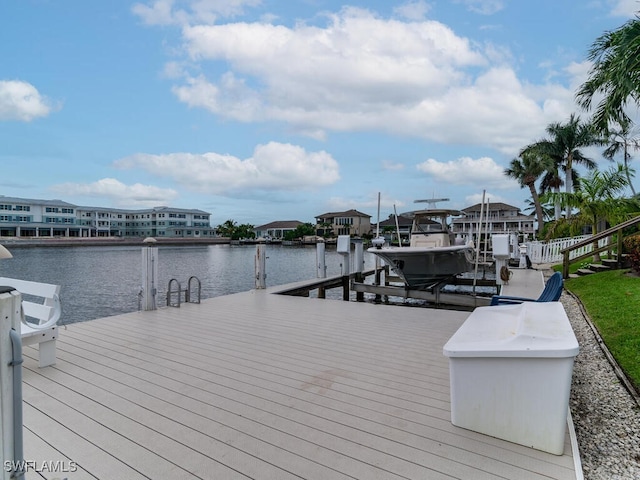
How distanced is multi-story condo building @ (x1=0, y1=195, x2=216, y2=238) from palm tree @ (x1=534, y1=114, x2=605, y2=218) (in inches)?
2901

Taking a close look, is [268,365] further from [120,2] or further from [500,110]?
[500,110]

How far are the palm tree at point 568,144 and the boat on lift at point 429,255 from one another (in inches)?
982

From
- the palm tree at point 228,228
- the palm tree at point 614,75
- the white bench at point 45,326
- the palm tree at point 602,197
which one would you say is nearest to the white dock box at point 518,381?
the white bench at point 45,326

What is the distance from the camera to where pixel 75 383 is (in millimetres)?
3240

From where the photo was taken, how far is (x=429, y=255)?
32.4ft

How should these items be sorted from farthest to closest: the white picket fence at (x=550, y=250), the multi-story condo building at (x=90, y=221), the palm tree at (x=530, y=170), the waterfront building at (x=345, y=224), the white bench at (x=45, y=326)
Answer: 1. the waterfront building at (x=345, y=224)
2. the multi-story condo building at (x=90, y=221)
3. the palm tree at (x=530, y=170)
4. the white picket fence at (x=550, y=250)
5. the white bench at (x=45, y=326)

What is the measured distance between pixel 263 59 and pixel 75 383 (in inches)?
539

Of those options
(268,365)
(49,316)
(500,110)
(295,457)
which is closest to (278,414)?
(295,457)

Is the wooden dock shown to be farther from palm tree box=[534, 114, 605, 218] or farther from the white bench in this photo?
palm tree box=[534, 114, 605, 218]

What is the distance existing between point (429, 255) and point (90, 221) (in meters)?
84.6

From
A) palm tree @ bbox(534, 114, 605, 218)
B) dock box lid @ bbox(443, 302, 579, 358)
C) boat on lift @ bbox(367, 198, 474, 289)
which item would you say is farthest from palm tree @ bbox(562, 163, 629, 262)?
palm tree @ bbox(534, 114, 605, 218)

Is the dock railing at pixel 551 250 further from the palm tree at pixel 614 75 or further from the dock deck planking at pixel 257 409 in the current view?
the dock deck planking at pixel 257 409

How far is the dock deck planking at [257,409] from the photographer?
6.91ft

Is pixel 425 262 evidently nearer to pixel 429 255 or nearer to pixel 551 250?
pixel 429 255
